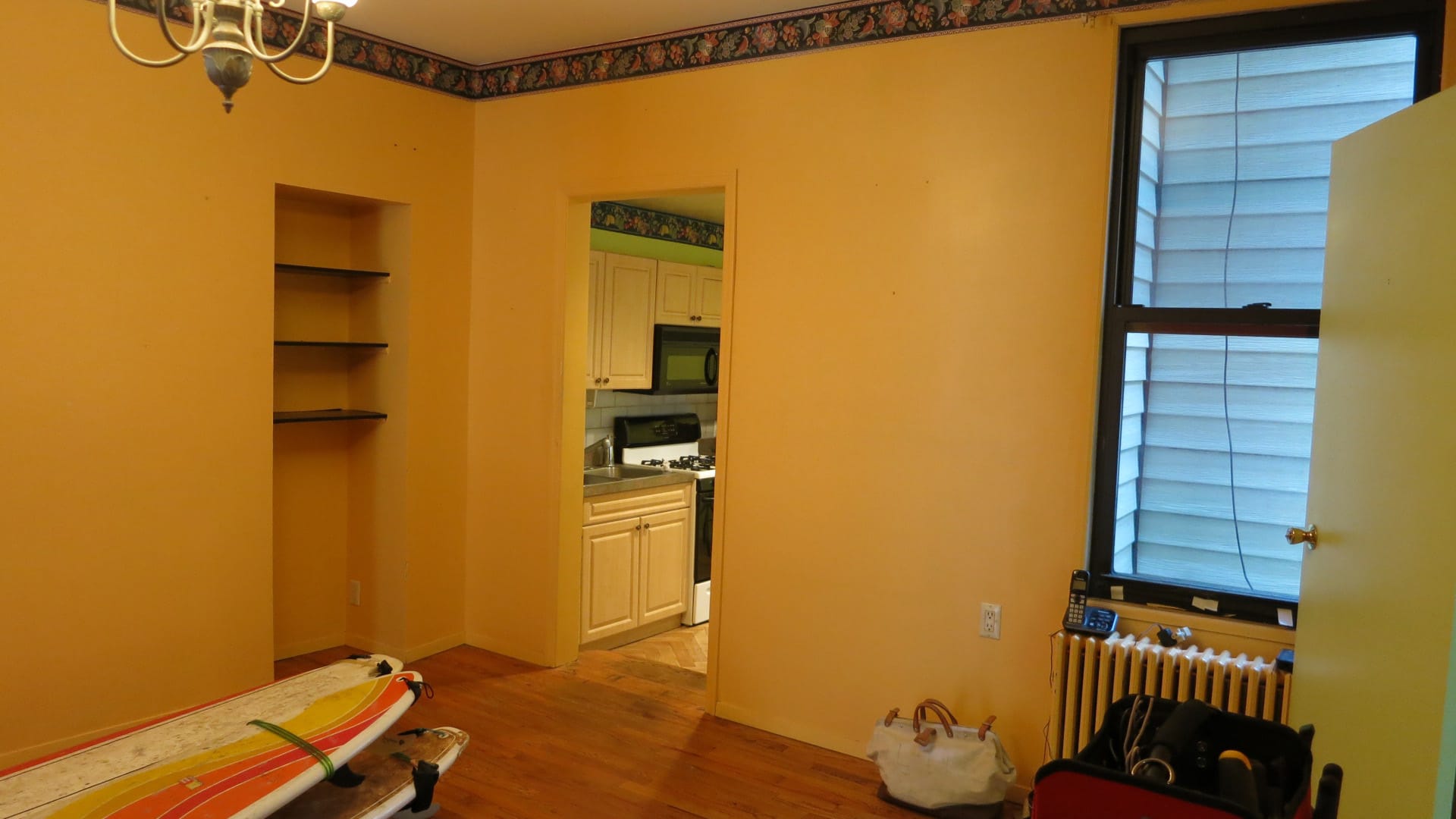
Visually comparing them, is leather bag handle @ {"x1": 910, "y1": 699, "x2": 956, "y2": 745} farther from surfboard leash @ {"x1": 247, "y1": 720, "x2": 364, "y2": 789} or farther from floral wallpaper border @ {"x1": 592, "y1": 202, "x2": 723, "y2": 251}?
floral wallpaper border @ {"x1": 592, "y1": 202, "x2": 723, "y2": 251}

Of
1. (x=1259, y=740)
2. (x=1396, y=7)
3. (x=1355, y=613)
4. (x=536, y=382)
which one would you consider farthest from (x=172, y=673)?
(x=1396, y=7)

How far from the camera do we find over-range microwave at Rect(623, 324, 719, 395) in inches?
222

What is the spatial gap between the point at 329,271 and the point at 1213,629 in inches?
143

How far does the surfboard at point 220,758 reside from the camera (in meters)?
2.15

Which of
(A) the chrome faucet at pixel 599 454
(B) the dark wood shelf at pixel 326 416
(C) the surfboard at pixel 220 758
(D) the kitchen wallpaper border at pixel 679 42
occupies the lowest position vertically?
(C) the surfboard at pixel 220 758

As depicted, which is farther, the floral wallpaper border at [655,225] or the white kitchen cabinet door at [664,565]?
the floral wallpaper border at [655,225]

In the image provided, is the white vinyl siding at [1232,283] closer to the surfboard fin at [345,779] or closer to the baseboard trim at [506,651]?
the surfboard fin at [345,779]

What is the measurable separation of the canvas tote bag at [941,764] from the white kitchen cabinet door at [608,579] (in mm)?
1934

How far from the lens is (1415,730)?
1.77m

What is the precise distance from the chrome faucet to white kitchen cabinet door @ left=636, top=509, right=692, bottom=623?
0.59 metres

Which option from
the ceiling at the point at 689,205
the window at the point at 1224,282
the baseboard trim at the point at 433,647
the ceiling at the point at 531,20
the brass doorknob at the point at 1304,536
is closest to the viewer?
the brass doorknob at the point at 1304,536

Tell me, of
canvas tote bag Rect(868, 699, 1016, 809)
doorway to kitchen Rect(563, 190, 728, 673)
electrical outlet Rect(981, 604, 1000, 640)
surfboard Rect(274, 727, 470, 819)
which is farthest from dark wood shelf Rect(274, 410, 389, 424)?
electrical outlet Rect(981, 604, 1000, 640)

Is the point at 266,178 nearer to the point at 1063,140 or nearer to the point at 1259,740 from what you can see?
the point at 1063,140

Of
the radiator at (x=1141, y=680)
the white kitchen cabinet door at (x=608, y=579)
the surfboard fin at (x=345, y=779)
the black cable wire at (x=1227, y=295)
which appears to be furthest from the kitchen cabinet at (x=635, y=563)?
the black cable wire at (x=1227, y=295)
